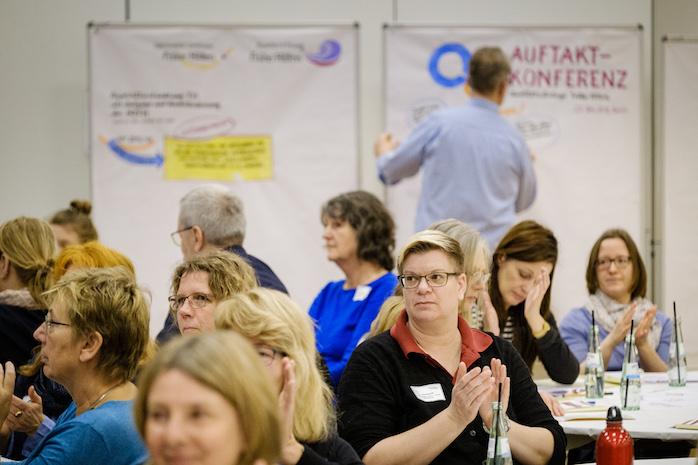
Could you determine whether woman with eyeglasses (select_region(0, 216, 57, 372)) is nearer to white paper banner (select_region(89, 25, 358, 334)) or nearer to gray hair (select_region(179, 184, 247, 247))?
gray hair (select_region(179, 184, 247, 247))

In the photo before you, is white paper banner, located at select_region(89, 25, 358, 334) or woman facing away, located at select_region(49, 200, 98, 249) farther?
white paper banner, located at select_region(89, 25, 358, 334)

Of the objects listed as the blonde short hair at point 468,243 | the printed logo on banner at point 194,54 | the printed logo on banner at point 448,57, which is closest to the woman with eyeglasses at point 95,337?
the blonde short hair at point 468,243

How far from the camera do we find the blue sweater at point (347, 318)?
3.57 metres

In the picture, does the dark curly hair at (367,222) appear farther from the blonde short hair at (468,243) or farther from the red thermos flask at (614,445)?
the red thermos flask at (614,445)

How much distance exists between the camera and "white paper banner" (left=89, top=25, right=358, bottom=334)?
5.17m

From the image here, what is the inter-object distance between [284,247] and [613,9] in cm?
288

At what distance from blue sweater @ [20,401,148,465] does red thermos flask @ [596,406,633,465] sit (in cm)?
114

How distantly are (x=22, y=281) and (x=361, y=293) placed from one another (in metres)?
1.53

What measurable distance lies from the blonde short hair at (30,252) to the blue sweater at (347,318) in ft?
4.10

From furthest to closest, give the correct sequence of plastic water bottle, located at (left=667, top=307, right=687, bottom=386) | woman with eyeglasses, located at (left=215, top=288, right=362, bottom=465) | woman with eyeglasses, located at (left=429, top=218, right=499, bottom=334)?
plastic water bottle, located at (left=667, top=307, right=687, bottom=386)
woman with eyeglasses, located at (left=429, top=218, right=499, bottom=334)
woman with eyeglasses, located at (left=215, top=288, right=362, bottom=465)

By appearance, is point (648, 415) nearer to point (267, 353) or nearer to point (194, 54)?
point (267, 353)

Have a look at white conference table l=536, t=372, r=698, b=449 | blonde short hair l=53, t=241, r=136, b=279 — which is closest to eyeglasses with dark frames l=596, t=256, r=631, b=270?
white conference table l=536, t=372, r=698, b=449

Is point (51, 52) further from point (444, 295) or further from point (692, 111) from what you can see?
point (692, 111)

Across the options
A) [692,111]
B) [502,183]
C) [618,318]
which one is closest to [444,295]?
[618,318]
